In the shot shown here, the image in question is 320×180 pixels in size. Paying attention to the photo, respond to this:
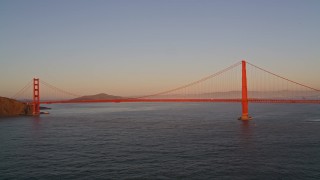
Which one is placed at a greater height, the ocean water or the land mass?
the land mass

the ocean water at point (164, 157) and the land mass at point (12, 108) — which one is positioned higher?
the land mass at point (12, 108)

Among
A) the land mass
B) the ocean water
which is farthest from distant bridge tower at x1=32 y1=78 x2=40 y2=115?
the ocean water

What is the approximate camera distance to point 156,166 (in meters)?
29.3

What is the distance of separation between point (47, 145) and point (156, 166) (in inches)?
816

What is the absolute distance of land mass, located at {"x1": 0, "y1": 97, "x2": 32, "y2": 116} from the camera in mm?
103375

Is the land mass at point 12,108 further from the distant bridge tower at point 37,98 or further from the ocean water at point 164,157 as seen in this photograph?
the ocean water at point 164,157

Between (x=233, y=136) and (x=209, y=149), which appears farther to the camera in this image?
(x=233, y=136)

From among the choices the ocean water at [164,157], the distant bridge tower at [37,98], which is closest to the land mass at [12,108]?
the distant bridge tower at [37,98]

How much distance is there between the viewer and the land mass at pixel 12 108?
339ft

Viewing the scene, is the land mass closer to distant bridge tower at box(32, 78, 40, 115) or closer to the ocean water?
distant bridge tower at box(32, 78, 40, 115)

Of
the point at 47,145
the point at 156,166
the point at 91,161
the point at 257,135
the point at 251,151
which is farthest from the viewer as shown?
the point at 257,135

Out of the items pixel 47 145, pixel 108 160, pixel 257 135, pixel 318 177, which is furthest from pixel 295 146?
pixel 47 145

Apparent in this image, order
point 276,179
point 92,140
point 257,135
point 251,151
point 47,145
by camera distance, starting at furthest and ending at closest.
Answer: point 257,135, point 92,140, point 47,145, point 251,151, point 276,179

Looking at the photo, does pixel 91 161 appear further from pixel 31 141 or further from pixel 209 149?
pixel 31 141
